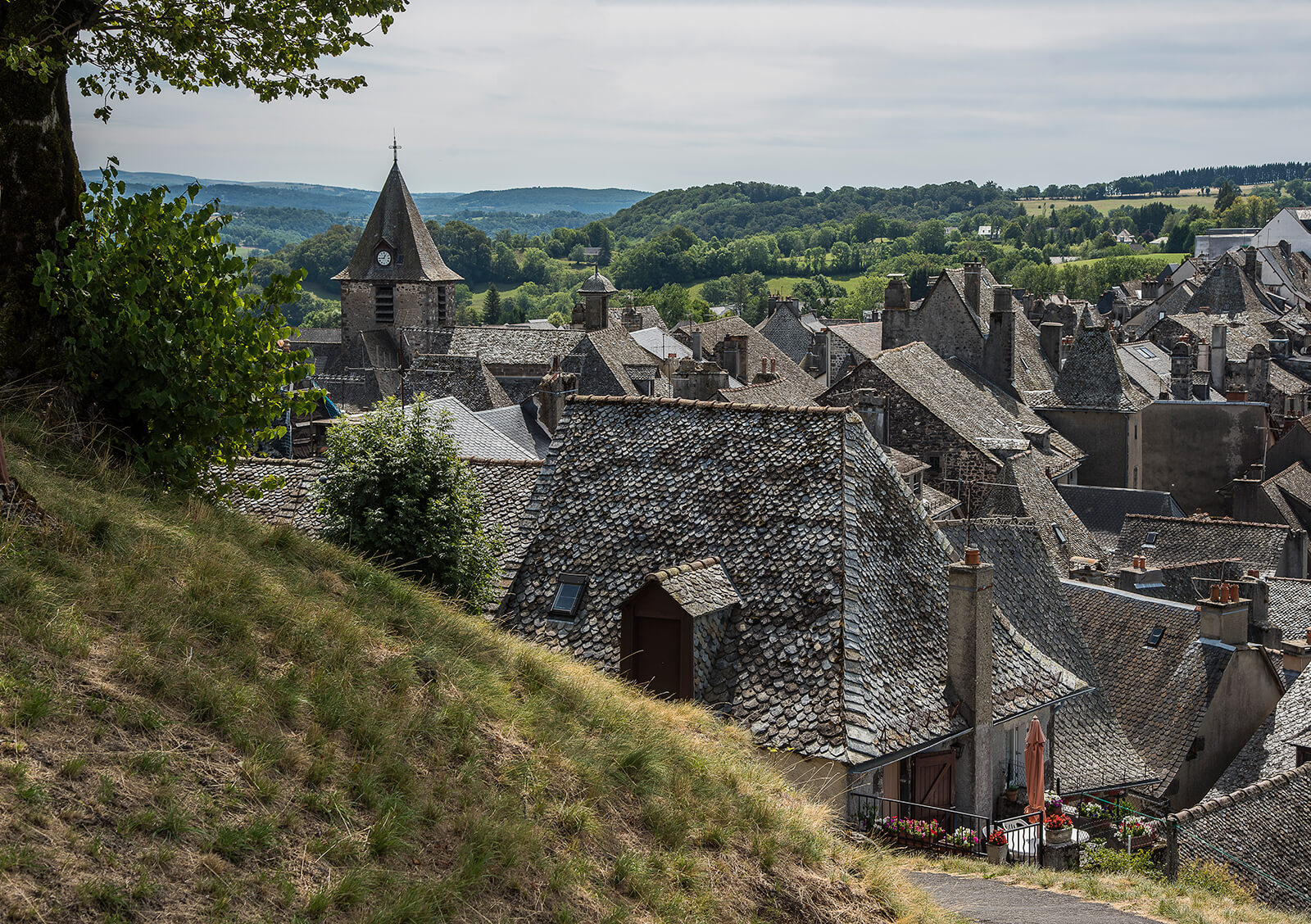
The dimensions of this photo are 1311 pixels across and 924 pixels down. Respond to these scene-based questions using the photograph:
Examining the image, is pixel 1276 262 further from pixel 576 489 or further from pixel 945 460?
pixel 576 489

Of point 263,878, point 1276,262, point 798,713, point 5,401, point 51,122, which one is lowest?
point 798,713

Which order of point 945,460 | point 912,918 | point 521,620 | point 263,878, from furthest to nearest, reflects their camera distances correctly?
point 945,460 → point 521,620 → point 912,918 → point 263,878

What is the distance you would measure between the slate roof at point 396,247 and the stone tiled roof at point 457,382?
87.8 ft

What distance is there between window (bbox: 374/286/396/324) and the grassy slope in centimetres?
6246

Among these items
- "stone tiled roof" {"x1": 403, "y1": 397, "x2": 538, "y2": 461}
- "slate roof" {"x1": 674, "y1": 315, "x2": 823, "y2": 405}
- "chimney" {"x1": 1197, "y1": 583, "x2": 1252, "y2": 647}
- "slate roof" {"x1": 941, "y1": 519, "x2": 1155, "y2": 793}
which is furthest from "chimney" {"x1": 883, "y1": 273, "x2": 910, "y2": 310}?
"slate roof" {"x1": 941, "y1": 519, "x2": 1155, "y2": 793}

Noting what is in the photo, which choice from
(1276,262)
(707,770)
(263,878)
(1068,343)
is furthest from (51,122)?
(1276,262)

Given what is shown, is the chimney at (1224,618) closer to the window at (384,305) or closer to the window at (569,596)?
the window at (569,596)

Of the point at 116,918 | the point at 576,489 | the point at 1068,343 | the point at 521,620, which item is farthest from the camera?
the point at 1068,343

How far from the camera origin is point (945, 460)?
4334 centimetres

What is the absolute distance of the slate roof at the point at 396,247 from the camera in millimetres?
73250

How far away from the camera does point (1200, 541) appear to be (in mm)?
42438

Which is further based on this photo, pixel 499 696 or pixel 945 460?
pixel 945 460

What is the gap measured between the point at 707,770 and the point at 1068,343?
60.7m

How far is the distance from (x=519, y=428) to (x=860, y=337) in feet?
181
